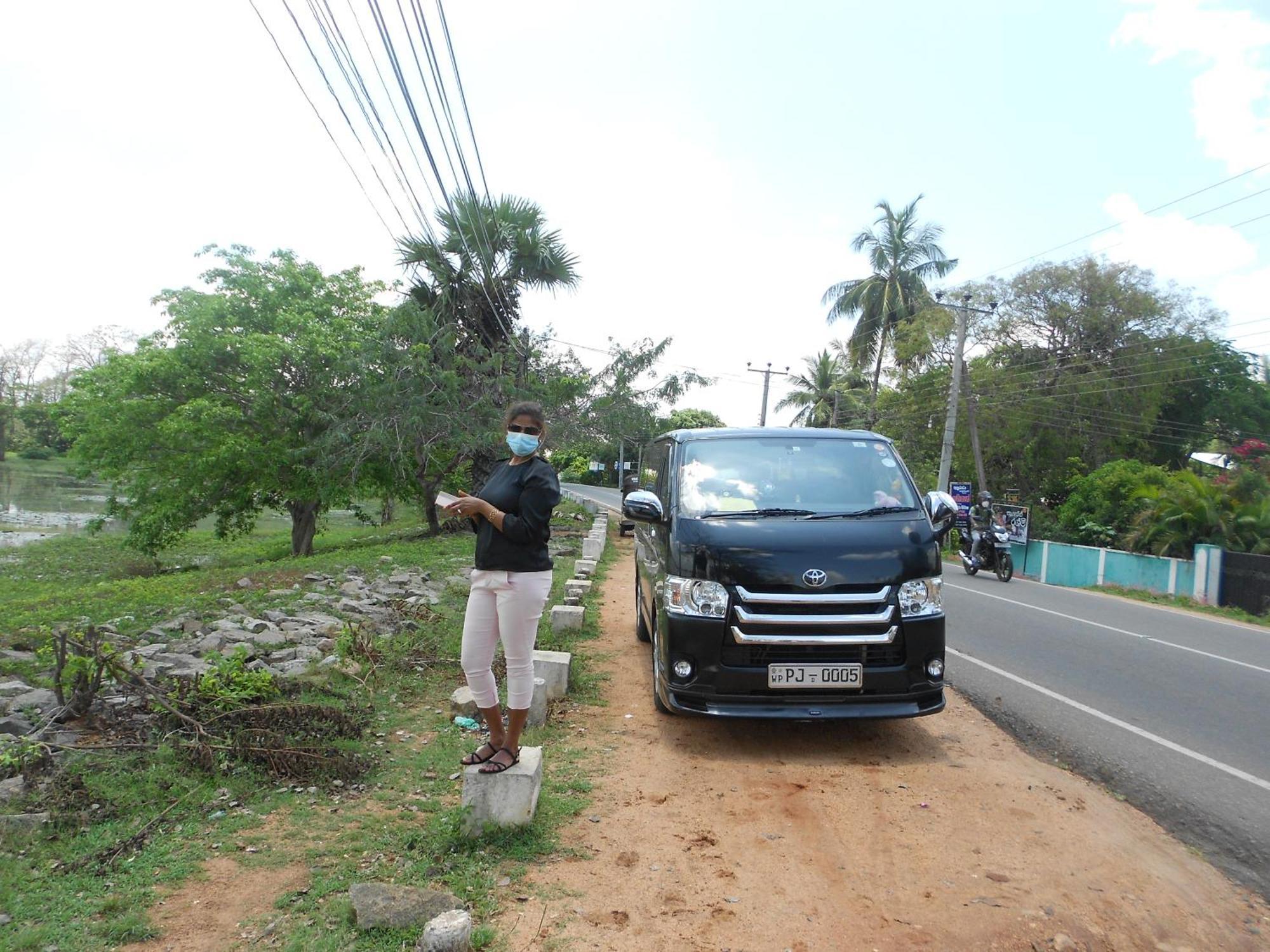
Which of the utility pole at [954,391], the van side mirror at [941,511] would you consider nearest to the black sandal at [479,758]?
the van side mirror at [941,511]

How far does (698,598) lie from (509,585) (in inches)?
59.9

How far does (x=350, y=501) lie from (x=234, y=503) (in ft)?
9.46

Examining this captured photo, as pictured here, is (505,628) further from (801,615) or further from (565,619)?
(565,619)

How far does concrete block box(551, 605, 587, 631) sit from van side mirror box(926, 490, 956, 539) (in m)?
3.96

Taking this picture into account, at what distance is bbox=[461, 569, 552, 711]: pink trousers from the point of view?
3.81m

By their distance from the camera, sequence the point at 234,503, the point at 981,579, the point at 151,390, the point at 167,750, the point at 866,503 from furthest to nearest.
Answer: the point at 234,503, the point at 151,390, the point at 981,579, the point at 866,503, the point at 167,750

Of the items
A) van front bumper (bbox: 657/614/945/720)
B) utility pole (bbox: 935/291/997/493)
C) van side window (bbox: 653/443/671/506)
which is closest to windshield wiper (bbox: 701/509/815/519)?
van side window (bbox: 653/443/671/506)

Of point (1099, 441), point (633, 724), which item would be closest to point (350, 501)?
point (633, 724)

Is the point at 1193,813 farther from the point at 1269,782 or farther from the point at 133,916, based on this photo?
the point at 133,916

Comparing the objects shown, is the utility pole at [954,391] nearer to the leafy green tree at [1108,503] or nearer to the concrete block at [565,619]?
the leafy green tree at [1108,503]

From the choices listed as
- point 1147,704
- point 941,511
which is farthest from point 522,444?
point 1147,704

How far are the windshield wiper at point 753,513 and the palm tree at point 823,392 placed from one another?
35.5 metres

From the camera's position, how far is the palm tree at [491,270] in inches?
741

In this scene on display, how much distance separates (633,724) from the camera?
5.73 metres
